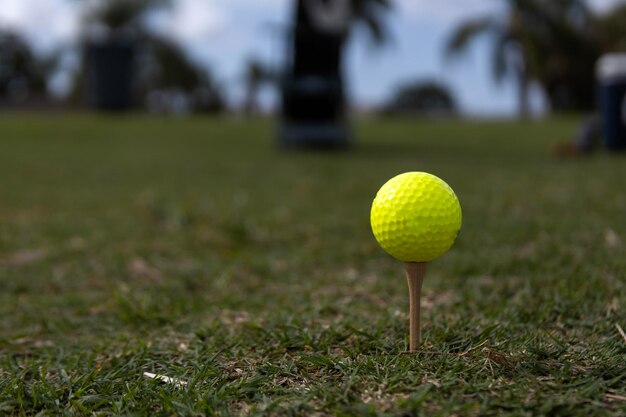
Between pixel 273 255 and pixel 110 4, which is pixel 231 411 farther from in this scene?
pixel 110 4

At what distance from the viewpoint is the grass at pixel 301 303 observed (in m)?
1.45

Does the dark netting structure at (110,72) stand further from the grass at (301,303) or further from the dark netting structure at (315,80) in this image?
the grass at (301,303)

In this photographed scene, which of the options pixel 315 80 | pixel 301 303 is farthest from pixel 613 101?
pixel 301 303

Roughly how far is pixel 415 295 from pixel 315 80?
9411 mm

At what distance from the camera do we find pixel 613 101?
26.1 ft

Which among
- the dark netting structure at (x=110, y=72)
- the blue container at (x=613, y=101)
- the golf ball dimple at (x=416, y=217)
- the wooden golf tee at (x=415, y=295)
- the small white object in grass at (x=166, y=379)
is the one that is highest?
the dark netting structure at (x=110, y=72)

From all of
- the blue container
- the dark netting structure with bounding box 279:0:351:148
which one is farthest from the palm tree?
the blue container

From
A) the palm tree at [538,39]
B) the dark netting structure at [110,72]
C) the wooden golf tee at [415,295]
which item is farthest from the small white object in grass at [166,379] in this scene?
the palm tree at [538,39]

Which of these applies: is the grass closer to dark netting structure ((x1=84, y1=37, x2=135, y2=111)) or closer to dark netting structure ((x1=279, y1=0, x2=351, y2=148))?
dark netting structure ((x1=279, y1=0, x2=351, y2=148))

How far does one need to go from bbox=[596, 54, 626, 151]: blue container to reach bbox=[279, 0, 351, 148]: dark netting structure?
13.6 ft

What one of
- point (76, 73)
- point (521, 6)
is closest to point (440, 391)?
point (521, 6)

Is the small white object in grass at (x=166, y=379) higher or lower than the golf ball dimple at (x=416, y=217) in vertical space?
lower

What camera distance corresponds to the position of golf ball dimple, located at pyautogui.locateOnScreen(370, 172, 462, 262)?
5.19 feet

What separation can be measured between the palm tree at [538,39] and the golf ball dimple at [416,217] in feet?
80.1
